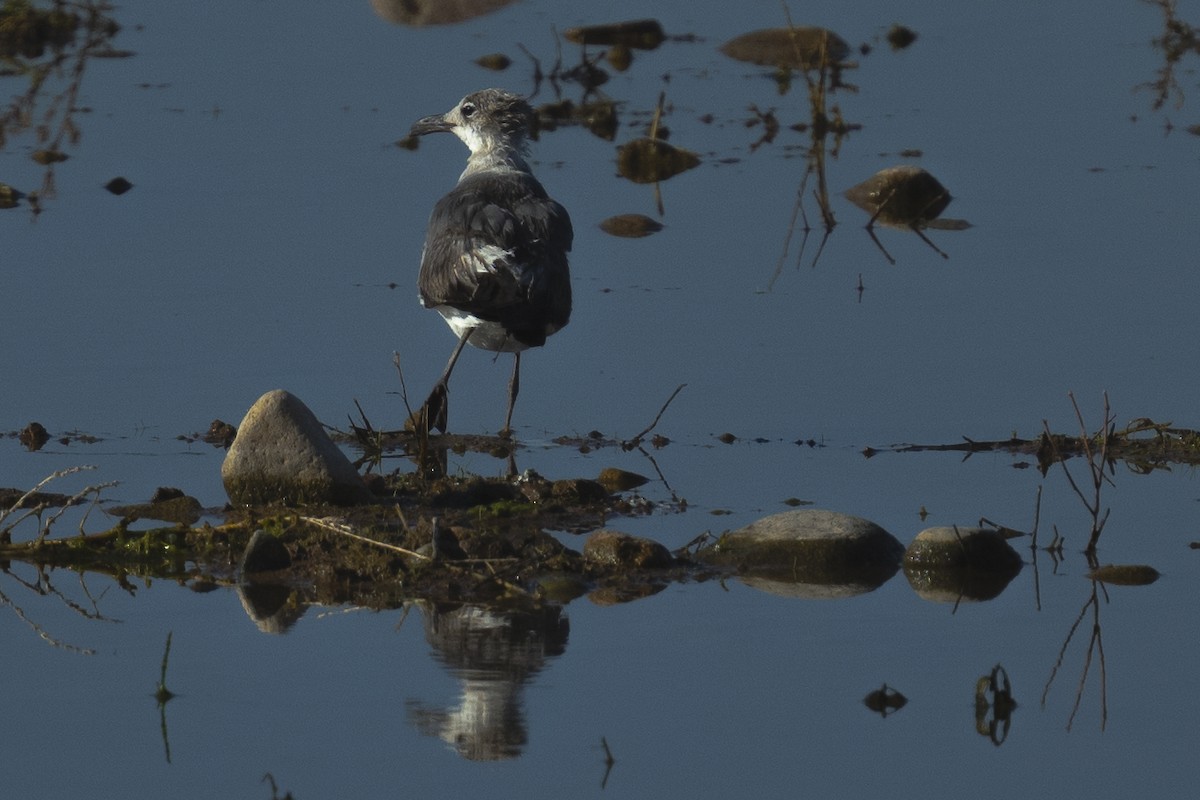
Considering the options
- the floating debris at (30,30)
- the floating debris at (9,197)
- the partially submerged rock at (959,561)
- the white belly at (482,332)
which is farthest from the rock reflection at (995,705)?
the floating debris at (30,30)

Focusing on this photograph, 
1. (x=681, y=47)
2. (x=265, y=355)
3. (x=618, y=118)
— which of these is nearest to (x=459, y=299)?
(x=265, y=355)

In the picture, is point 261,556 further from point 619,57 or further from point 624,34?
point 624,34

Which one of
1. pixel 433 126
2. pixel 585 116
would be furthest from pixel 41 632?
pixel 585 116

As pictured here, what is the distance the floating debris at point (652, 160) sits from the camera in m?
14.1

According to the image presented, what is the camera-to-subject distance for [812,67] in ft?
55.3

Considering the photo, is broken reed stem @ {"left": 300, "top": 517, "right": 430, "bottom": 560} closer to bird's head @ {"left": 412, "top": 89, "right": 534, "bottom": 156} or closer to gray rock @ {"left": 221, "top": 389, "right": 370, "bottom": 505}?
gray rock @ {"left": 221, "top": 389, "right": 370, "bottom": 505}

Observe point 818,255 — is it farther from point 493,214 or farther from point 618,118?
point 618,118

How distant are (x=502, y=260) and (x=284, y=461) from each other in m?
1.63

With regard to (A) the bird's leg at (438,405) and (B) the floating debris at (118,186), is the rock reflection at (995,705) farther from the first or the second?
(B) the floating debris at (118,186)

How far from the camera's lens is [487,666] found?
20.8 ft

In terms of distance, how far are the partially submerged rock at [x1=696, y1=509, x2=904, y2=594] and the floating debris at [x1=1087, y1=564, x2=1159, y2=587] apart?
67 cm

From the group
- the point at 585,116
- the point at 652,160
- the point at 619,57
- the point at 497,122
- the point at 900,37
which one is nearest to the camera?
the point at 497,122

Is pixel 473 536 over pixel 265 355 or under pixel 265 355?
under

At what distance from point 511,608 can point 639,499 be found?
146cm
